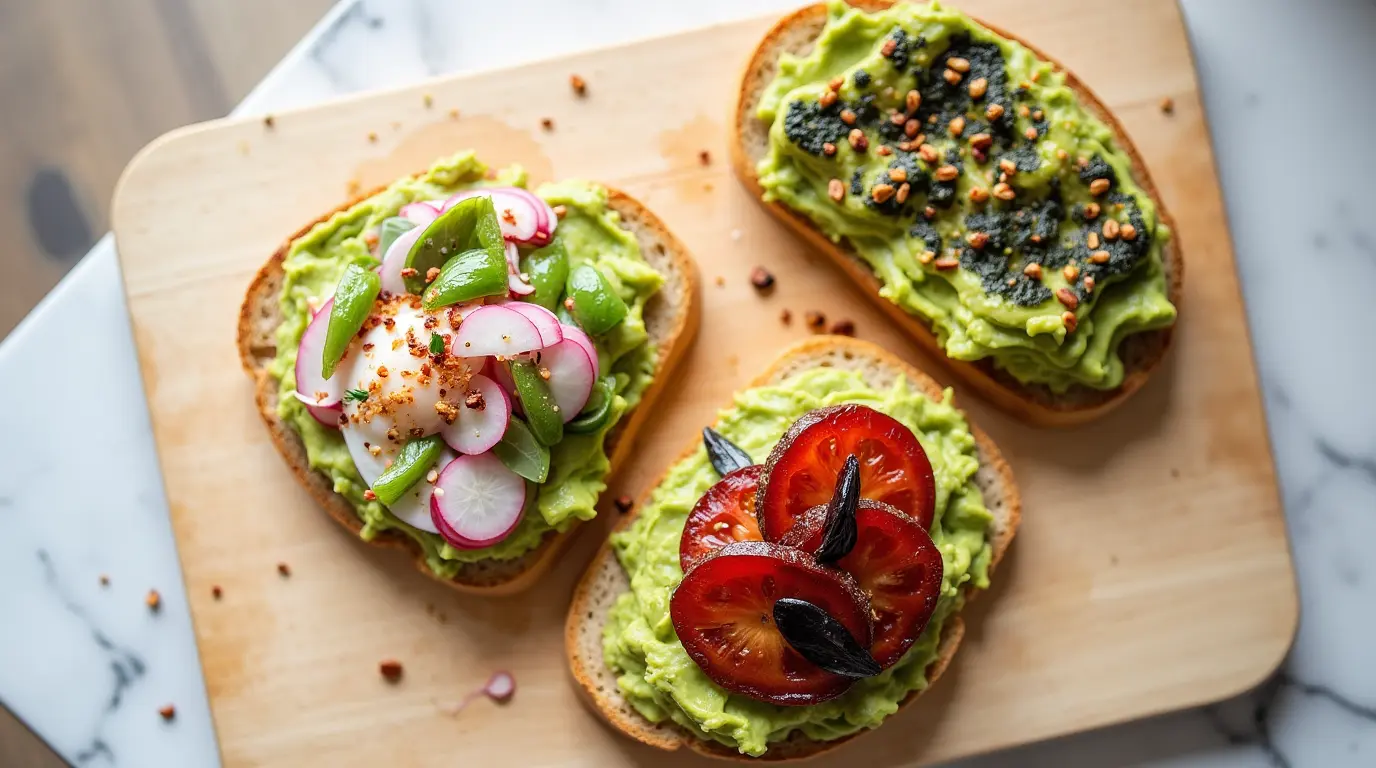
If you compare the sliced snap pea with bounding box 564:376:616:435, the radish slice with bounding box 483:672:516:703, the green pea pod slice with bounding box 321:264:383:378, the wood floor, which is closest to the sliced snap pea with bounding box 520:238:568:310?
the sliced snap pea with bounding box 564:376:616:435

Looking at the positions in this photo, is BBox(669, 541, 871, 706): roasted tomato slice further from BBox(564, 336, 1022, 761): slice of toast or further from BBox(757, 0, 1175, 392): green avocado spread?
BBox(757, 0, 1175, 392): green avocado spread

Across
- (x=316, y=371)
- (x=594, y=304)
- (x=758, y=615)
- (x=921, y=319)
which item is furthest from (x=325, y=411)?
(x=921, y=319)

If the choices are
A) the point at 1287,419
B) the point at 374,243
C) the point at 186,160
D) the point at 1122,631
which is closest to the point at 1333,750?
the point at 1122,631

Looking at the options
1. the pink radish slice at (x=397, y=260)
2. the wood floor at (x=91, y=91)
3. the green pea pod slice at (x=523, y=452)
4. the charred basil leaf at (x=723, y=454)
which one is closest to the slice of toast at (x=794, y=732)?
the charred basil leaf at (x=723, y=454)

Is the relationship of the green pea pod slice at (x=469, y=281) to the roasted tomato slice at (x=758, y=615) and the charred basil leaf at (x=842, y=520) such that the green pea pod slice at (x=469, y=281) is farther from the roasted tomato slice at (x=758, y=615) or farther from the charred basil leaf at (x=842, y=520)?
the charred basil leaf at (x=842, y=520)

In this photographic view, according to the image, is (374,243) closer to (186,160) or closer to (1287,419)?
(186,160)

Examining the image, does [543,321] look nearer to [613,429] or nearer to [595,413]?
[595,413]
